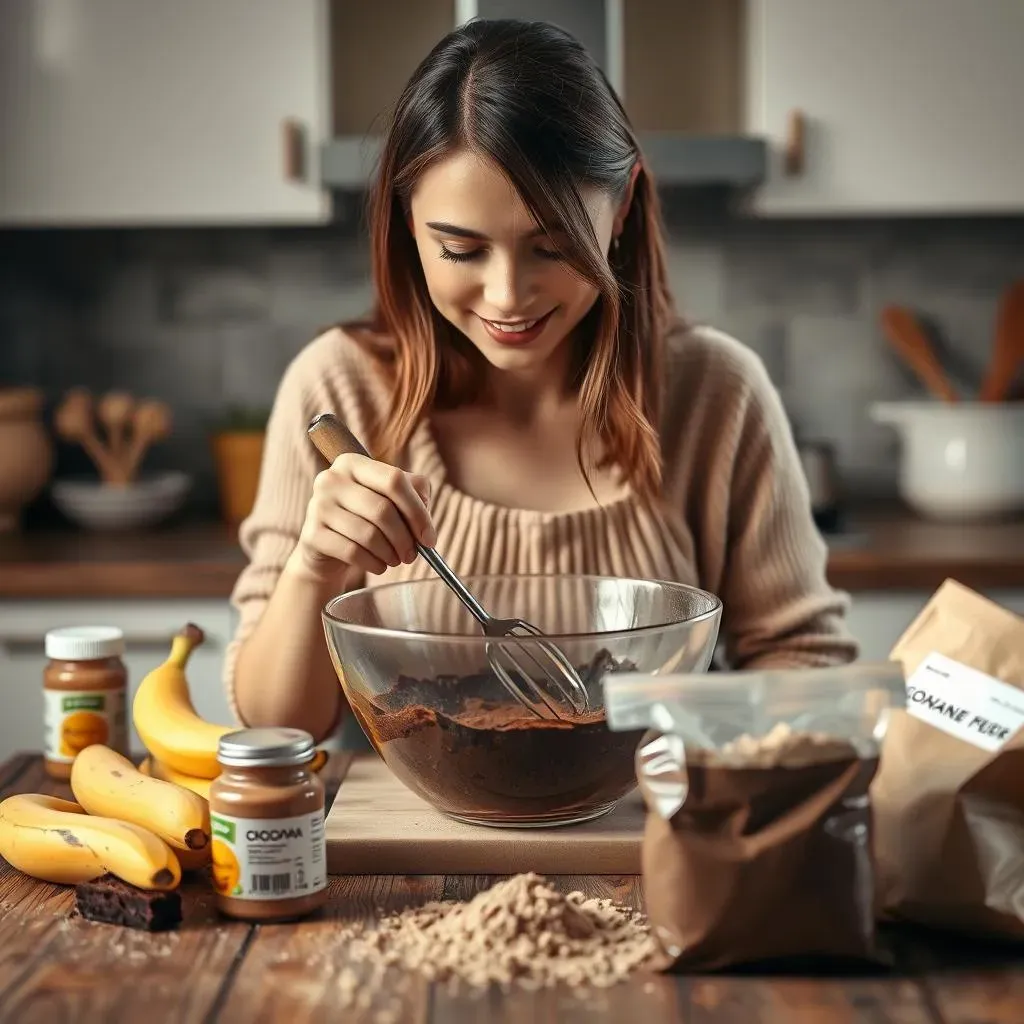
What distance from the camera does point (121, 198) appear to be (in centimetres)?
257

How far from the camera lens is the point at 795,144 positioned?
2527 millimetres

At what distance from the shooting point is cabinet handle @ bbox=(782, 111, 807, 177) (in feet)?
8.29

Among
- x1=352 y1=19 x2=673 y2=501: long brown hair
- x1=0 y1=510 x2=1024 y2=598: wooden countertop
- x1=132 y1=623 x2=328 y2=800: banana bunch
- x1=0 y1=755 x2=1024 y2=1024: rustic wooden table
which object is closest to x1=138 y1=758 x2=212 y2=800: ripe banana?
x1=132 y1=623 x2=328 y2=800: banana bunch

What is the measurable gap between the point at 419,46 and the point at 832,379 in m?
1.03

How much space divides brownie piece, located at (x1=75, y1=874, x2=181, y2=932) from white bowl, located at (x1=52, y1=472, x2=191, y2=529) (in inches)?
69.1

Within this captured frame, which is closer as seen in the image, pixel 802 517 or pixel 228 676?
pixel 228 676

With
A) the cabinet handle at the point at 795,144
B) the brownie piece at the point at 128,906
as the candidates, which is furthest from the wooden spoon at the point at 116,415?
the brownie piece at the point at 128,906

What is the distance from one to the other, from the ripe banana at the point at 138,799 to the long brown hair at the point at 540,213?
536 millimetres

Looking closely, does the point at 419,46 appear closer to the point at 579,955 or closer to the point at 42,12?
the point at 42,12

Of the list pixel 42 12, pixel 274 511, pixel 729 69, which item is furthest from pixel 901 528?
pixel 42 12

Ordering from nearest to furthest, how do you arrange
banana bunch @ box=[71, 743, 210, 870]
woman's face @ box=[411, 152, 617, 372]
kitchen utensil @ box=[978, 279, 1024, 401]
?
banana bunch @ box=[71, 743, 210, 870] → woman's face @ box=[411, 152, 617, 372] → kitchen utensil @ box=[978, 279, 1024, 401]

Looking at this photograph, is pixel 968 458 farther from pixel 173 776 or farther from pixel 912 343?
pixel 173 776

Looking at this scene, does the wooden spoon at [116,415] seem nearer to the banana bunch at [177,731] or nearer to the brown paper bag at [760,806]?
the banana bunch at [177,731]

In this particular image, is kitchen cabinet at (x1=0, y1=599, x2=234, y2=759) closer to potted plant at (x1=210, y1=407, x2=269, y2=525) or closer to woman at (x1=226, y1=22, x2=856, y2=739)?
potted plant at (x1=210, y1=407, x2=269, y2=525)
